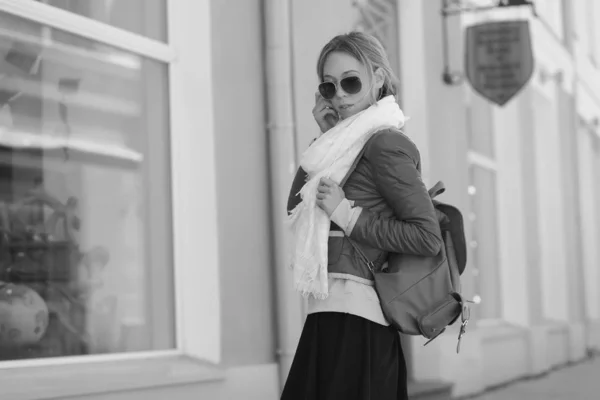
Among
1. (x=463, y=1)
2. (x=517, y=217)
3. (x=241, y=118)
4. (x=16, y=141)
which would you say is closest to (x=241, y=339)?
(x=241, y=118)

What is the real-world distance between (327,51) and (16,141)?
1.85m

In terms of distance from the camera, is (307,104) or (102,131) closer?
(102,131)

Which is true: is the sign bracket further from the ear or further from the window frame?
the ear

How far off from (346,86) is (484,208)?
814 cm

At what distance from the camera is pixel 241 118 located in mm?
4988

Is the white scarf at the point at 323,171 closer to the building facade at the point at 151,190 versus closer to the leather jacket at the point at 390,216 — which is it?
the leather jacket at the point at 390,216

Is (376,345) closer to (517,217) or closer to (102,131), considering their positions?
(102,131)

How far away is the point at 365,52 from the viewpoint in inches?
103

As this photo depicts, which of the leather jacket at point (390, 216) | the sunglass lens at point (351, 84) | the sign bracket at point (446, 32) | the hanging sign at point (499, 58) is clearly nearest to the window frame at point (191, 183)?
the leather jacket at point (390, 216)

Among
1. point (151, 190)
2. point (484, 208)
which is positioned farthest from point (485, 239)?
point (151, 190)

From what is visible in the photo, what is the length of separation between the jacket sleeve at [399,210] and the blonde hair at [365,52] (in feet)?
0.66

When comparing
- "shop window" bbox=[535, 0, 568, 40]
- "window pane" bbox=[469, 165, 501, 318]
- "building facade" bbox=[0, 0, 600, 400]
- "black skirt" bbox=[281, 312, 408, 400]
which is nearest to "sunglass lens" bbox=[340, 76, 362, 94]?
"black skirt" bbox=[281, 312, 408, 400]

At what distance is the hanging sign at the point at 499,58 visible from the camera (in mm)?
8500

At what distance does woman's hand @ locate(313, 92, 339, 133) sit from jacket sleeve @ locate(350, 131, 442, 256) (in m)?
0.25
